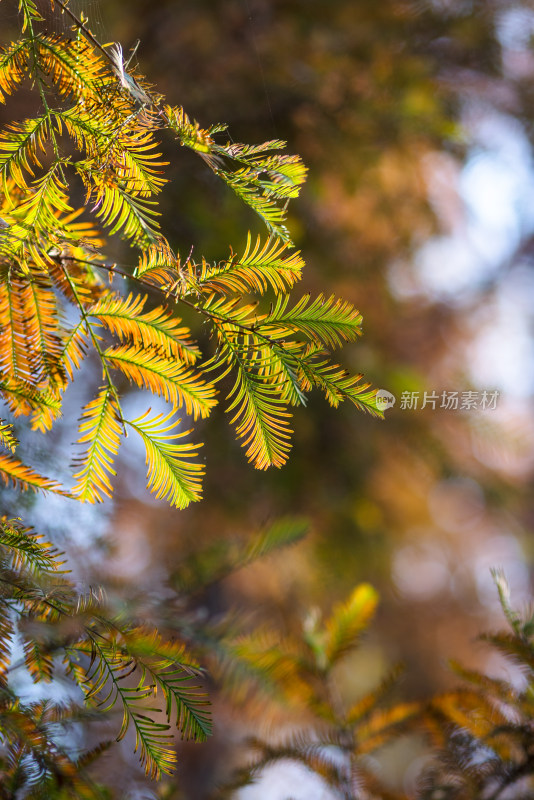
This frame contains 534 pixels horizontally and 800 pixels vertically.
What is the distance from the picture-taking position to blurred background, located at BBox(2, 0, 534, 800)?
0.92 metres

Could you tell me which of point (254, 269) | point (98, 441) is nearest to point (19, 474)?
point (98, 441)

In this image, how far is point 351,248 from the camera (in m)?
1.36

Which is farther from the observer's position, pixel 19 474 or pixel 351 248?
pixel 351 248

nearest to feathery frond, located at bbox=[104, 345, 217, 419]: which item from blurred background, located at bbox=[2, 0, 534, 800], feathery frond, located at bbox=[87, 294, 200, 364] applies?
feathery frond, located at bbox=[87, 294, 200, 364]

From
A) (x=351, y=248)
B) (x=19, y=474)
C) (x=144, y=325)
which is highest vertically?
(x=351, y=248)

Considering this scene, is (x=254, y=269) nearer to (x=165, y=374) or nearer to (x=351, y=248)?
(x=165, y=374)

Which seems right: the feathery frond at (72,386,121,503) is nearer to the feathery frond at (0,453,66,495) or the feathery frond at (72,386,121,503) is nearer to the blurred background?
the feathery frond at (0,453,66,495)

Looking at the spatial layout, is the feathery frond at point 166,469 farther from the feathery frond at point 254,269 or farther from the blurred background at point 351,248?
the blurred background at point 351,248

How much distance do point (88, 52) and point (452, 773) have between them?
87cm

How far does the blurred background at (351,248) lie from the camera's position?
923 mm

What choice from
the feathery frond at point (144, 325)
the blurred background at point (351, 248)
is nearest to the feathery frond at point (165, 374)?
the feathery frond at point (144, 325)

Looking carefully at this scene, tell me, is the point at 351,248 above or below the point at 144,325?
above

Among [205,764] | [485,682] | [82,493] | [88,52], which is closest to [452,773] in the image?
[485,682]

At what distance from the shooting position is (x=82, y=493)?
35 cm
